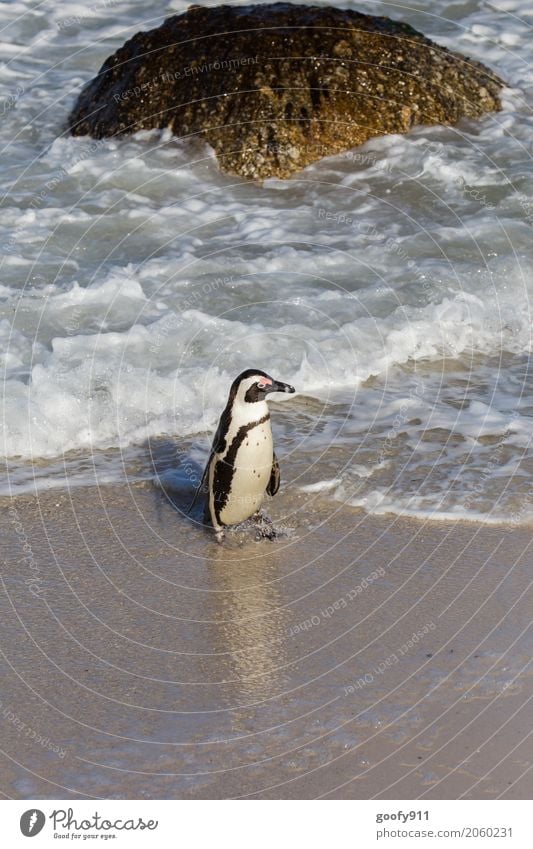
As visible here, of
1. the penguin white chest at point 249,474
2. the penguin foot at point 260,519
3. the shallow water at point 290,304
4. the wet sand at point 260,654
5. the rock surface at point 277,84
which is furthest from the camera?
the rock surface at point 277,84

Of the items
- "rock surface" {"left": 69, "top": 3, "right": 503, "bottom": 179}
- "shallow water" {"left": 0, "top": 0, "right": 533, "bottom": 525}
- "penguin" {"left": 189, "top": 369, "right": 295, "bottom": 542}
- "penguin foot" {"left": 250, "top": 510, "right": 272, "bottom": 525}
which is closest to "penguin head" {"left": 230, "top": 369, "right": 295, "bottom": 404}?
"penguin" {"left": 189, "top": 369, "right": 295, "bottom": 542}

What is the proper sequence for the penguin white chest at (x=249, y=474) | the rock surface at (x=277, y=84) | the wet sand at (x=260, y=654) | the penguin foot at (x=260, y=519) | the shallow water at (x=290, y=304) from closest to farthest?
the wet sand at (x=260, y=654) → the penguin white chest at (x=249, y=474) → the penguin foot at (x=260, y=519) → the shallow water at (x=290, y=304) → the rock surface at (x=277, y=84)

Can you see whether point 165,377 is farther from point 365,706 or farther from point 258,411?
point 365,706

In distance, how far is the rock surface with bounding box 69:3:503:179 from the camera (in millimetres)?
10992

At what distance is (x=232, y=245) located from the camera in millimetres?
10180

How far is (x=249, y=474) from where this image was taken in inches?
249

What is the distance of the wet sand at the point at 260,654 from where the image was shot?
438 centimetres

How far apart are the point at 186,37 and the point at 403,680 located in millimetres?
8385

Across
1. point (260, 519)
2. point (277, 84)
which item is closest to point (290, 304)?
point (277, 84)

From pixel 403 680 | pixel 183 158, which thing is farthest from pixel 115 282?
pixel 403 680

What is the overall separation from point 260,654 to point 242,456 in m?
1.38

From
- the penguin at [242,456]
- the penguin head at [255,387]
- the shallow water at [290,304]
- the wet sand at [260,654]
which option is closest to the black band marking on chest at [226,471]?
the penguin at [242,456]

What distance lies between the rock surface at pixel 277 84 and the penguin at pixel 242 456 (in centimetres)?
521

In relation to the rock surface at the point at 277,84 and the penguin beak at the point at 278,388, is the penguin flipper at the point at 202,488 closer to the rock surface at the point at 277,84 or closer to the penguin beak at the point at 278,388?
the penguin beak at the point at 278,388
